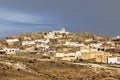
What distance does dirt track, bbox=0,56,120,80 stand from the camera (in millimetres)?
60250

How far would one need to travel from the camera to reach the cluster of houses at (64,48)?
94.9 m

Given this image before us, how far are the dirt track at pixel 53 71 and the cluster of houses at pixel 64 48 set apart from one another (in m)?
17.1

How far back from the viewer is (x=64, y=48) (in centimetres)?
11044

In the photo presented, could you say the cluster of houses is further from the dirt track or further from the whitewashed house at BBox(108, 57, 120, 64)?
the dirt track

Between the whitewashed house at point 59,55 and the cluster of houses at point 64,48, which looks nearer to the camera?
the cluster of houses at point 64,48

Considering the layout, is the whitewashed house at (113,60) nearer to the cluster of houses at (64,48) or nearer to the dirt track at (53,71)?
the cluster of houses at (64,48)

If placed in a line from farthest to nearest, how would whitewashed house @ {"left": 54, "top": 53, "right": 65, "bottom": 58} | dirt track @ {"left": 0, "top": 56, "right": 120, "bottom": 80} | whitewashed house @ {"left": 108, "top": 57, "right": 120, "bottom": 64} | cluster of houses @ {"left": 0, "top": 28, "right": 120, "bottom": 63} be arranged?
whitewashed house @ {"left": 54, "top": 53, "right": 65, "bottom": 58}
cluster of houses @ {"left": 0, "top": 28, "right": 120, "bottom": 63}
whitewashed house @ {"left": 108, "top": 57, "right": 120, "bottom": 64}
dirt track @ {"left": 0, "top": 56, "right": 120, "bottom": 80}

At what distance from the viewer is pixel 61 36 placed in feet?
466

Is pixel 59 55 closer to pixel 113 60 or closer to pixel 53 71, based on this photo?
pixel 113 60

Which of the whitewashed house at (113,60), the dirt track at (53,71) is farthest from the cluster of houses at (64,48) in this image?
the dirt track at (53,71)

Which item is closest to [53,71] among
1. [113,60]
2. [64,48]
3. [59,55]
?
[113,60]

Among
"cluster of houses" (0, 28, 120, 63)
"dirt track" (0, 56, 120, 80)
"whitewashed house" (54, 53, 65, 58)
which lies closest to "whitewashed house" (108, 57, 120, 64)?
"cluster of houses" (0, 28, 120, 63)

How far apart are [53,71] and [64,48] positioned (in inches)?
1714

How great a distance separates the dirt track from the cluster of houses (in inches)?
673
